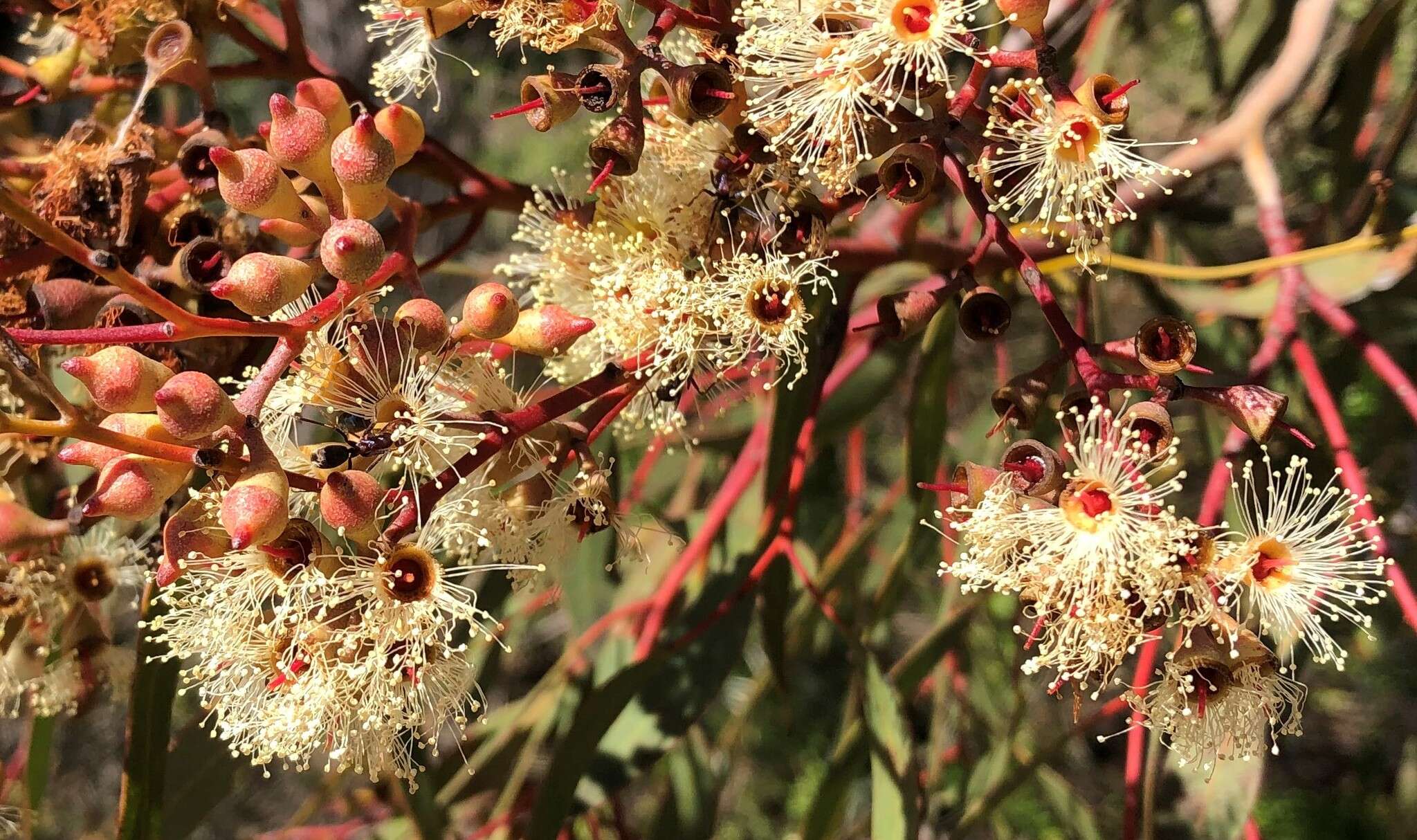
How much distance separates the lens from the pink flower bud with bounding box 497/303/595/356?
0.77m

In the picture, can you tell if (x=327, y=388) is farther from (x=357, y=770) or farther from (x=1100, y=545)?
(x=1100, y=545)

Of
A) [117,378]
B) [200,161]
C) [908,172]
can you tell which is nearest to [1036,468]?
[908,172]

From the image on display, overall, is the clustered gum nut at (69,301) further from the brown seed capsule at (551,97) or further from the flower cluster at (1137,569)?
the flower cluster at (1137,569)

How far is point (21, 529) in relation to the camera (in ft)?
2.60

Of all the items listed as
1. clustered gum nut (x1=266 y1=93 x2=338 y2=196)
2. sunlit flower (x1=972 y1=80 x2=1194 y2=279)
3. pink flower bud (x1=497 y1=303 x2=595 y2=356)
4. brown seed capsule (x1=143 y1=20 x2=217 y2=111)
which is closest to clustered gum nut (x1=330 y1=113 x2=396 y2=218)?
clustered gum nut (x1=266 y1=93 x2=338 y2=196)

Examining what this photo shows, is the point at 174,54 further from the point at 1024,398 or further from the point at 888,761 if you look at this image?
the point at 888,761

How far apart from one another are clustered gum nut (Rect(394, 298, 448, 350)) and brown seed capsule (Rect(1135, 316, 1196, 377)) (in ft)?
1.48

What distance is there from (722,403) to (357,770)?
0.79m

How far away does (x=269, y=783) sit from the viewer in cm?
292

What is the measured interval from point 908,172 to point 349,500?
418 millimetres

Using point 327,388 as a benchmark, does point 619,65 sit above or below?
above

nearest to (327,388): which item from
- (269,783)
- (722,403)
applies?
(722,403)

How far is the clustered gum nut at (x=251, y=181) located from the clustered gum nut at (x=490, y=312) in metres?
0.14

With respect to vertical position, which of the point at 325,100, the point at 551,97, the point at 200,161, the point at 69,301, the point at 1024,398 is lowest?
the point at 69,301
